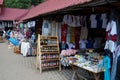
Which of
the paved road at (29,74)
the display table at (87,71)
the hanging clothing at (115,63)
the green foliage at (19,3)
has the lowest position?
the paved road at (29,74)

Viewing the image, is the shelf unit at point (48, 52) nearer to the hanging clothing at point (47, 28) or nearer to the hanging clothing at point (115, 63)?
the hanging clothing at point (47, 28)

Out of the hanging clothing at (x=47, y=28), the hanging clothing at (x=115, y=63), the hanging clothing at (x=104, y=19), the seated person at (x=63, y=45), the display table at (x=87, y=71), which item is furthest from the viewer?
the hanging clothing at (x=47, y=28)

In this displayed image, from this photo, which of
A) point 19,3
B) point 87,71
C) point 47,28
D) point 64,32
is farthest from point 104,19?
point 19,3

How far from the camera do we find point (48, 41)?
321 inches

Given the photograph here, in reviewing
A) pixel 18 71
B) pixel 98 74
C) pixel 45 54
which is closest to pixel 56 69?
pixel 45 54

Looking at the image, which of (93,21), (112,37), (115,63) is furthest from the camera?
(93,21)

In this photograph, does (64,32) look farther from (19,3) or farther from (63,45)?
(19,3)

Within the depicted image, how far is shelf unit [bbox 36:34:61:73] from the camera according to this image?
782 centimetres

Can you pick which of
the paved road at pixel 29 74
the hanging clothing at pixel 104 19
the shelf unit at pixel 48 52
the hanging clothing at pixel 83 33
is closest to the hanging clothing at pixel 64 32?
the shelf unit at pixel 48 52

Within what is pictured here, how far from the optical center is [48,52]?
7855mm

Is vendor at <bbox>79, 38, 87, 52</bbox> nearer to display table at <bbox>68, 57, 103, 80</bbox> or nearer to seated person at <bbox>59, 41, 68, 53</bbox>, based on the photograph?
seated person at <bbox>59, 41, 68, 53</bbox>

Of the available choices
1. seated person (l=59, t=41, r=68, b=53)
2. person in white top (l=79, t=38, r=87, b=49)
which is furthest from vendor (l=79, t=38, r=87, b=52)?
seated person (l=59, t=41, r=68, b=53)

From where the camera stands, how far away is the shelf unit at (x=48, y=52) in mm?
7824

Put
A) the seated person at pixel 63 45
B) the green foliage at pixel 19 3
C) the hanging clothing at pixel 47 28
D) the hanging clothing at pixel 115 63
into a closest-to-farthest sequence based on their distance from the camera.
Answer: the hanging clothing at pixel 115 63 < the seated person at pixel 63 45 < the hanging clothing at pixel 47 28 < the green foliage at pixel 19 3
